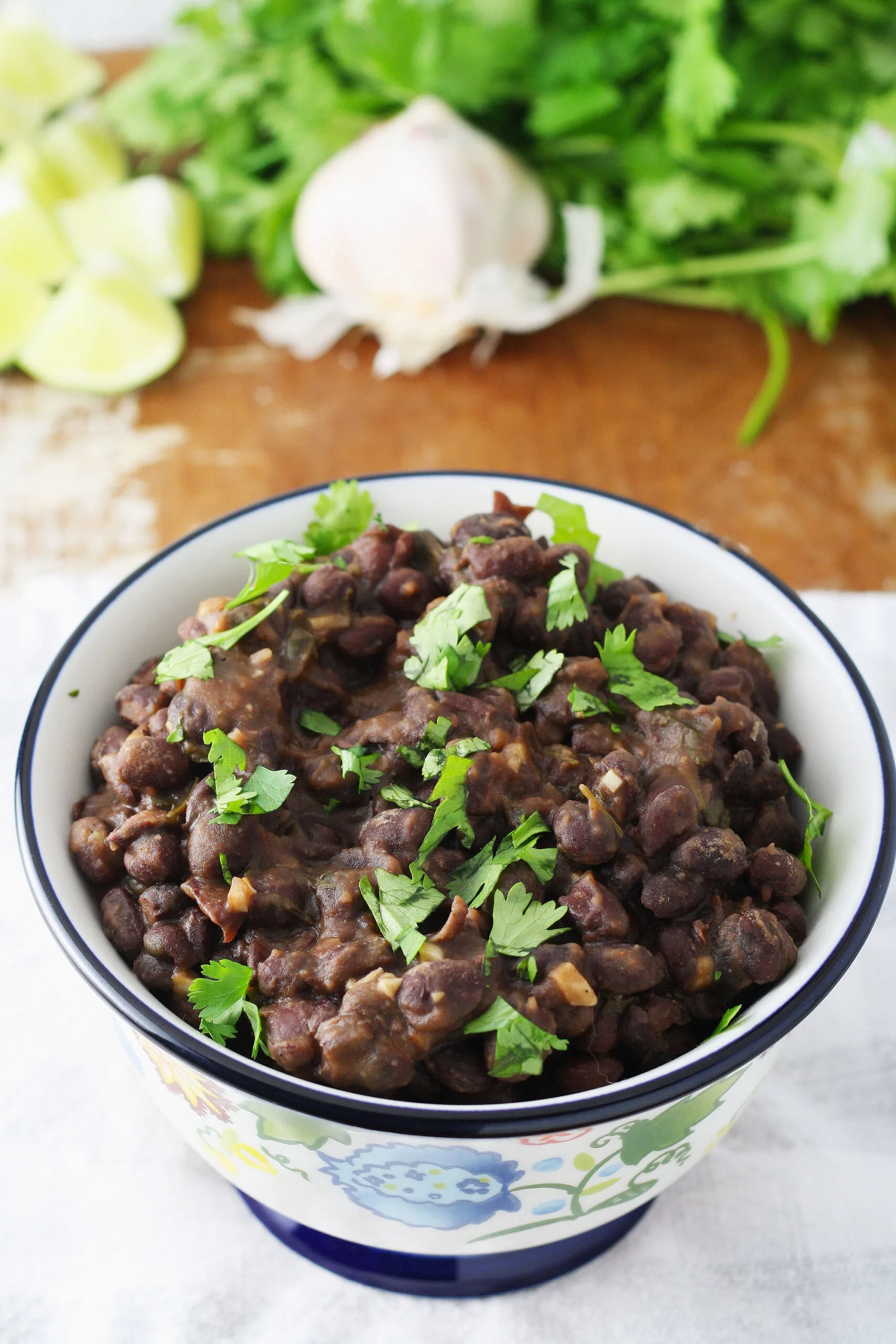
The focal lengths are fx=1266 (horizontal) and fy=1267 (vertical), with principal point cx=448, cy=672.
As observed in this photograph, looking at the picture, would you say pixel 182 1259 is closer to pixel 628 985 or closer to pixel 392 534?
pixel 628 985

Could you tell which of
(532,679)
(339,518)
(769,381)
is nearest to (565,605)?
(532,679)

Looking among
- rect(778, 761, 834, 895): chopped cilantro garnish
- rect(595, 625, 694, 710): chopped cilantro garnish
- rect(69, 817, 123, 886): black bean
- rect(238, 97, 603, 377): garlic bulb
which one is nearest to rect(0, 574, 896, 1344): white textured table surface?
rect(778, 761, 834, 895): chopped cilantro garnish

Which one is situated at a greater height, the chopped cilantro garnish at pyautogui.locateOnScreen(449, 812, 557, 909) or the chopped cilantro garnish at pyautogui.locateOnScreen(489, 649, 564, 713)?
the chopped cilantro garnish at pyautogui.locateOnScreen(489, 649, 564, 713)

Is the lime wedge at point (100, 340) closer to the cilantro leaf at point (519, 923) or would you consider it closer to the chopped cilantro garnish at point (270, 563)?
the chopped cilantro garnish at point (270, 563)

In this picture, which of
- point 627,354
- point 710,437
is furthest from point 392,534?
point 627,354

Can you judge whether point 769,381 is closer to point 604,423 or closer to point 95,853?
point 604,423

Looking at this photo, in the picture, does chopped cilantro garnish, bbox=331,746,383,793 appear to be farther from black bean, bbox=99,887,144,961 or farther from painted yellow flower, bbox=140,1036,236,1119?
painted yellow flower, bbox=140,1036,236,1119

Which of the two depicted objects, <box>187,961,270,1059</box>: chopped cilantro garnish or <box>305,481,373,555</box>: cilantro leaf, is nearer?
<box>187,961,270,1059</box>: chopped cilantro garnish
